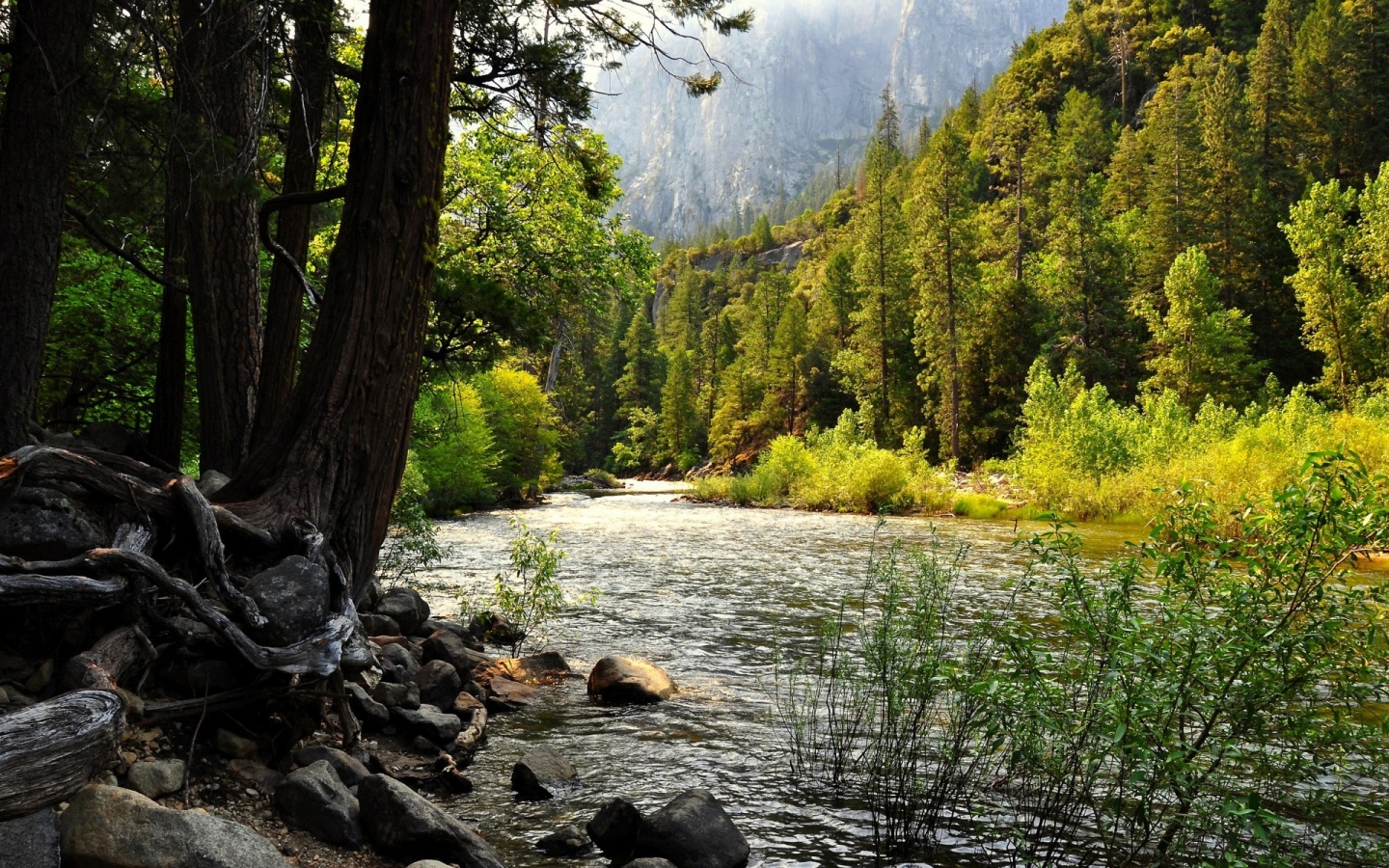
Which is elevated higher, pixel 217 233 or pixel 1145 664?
pixel 217 233

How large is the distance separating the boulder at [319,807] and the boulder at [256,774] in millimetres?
135

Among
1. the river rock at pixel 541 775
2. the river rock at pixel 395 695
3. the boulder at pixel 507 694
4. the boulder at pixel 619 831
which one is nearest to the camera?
the boulder at pixel 619 831

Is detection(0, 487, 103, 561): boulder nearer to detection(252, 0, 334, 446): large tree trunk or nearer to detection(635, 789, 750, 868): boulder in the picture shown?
detection(252, 0, 334, 446): large tree trunk

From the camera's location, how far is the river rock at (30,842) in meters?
2.59

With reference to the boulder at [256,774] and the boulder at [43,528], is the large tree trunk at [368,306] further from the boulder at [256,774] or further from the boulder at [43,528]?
the boulder at [256,774]

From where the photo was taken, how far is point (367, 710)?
216 inches

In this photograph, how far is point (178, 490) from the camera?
13.8ft

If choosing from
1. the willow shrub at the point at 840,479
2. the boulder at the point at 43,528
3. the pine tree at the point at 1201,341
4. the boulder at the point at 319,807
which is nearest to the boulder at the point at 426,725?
the boulder at the point at 319,807

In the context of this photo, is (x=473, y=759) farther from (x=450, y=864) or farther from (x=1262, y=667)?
(x=1262, y=667)

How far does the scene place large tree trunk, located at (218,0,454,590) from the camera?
16.3 feet

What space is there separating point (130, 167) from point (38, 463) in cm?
469

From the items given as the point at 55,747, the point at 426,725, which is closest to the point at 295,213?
the point at 426,725

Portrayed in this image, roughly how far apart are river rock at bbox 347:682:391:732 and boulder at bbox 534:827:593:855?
5.77ft

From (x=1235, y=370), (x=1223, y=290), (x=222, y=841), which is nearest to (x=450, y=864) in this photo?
(x=222, y=841)
